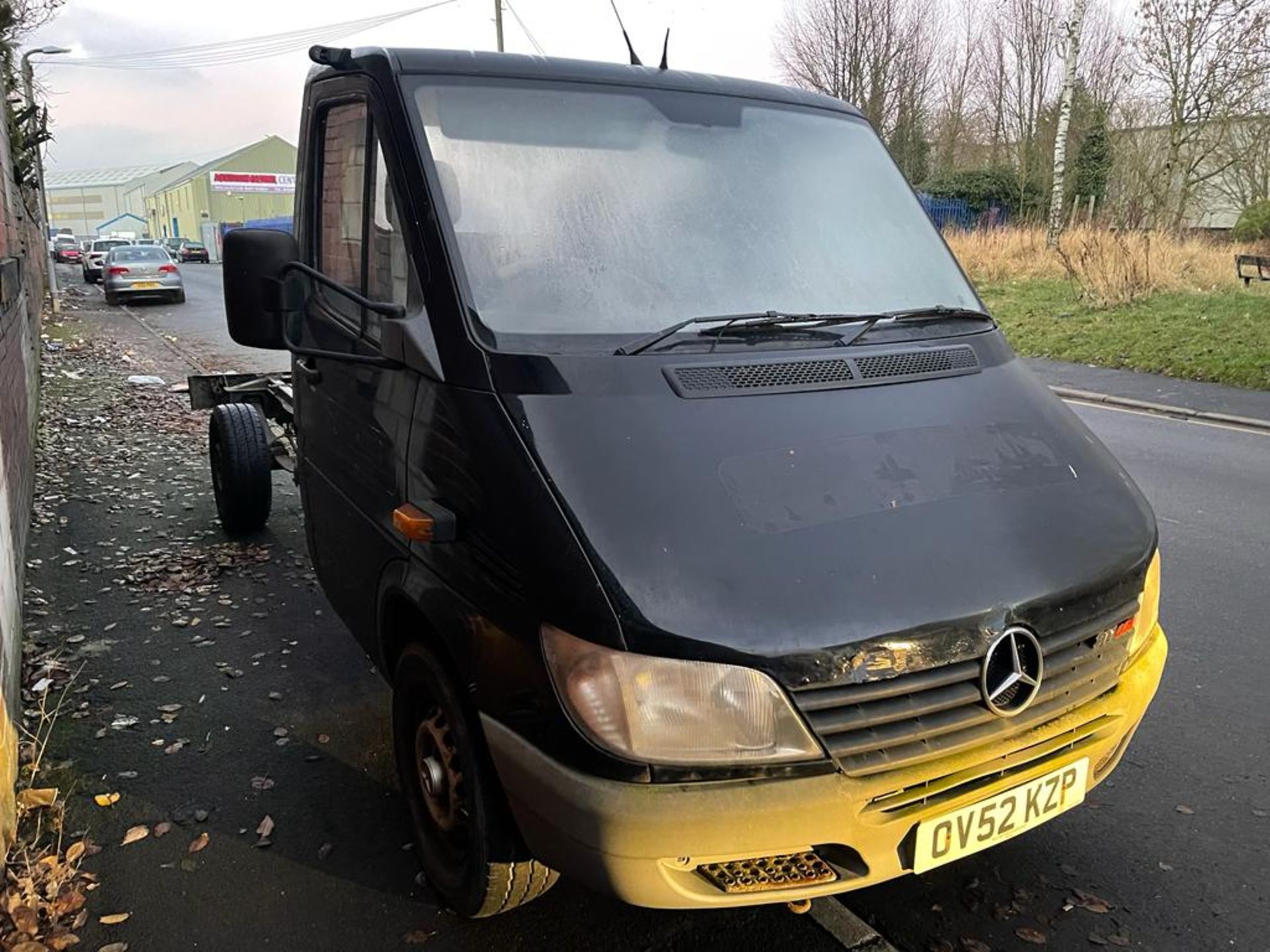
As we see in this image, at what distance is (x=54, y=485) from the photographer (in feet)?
24.3

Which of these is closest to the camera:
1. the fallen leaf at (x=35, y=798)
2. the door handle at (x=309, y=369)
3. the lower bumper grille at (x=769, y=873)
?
the lower bumper grille at (x=769, y=873)

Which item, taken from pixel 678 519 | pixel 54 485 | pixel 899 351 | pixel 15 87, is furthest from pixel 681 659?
pixel 15 87

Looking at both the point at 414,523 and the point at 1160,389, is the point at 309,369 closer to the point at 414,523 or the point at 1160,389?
the point at 414,523

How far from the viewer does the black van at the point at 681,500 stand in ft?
6.55

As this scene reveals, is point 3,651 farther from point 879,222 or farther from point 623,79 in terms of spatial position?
point 879,222

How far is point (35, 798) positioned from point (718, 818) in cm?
251

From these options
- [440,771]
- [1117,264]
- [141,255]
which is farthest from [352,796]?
[141,255]

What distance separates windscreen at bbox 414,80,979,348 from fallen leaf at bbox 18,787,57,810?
2.26m

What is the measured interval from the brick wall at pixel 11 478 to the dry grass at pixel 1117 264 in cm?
1566

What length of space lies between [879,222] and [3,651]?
3392mm

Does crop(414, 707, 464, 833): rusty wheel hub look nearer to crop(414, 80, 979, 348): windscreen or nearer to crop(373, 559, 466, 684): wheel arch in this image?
crop(373, 559, 466, 684): wheel arch

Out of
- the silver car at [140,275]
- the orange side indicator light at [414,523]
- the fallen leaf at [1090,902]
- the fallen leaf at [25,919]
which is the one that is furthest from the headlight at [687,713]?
the silver car at [140,275]

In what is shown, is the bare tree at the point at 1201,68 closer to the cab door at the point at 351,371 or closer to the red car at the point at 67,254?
the cab door at the point at 351,371

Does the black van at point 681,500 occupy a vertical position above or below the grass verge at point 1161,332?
above
